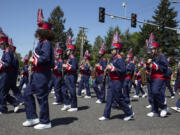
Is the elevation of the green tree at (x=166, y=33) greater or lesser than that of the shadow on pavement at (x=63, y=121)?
greater

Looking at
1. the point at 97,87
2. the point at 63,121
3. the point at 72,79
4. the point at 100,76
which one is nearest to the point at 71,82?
the point at 72,79

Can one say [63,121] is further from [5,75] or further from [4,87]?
[5,75]

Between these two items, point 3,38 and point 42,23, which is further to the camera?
point 3,38

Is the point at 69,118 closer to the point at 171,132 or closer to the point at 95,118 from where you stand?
the point at 95,118

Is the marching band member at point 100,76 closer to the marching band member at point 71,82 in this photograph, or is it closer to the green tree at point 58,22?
the marching band member at point 71,82

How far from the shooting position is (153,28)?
137 ft

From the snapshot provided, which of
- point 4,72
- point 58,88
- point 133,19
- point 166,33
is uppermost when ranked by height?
point 166,33

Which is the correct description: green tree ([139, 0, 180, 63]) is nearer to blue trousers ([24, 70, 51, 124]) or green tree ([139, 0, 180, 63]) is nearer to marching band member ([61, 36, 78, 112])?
marching band member ([61, 36, 78, 112])

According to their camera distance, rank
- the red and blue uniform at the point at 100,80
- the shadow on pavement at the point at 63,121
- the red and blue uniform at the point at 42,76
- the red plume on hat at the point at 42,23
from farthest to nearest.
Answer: the red and blue uniform at the point at 100,80, the shadow on pavement at the point at 63,121, the red plume on hat at the point at 42,23, the red and blue uniform at the point at 42,76

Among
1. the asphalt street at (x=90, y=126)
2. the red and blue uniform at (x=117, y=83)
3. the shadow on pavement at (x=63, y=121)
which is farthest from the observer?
the red and blue uniform at (x=117, y=83)

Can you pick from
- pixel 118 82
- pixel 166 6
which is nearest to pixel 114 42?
pixel 118 82

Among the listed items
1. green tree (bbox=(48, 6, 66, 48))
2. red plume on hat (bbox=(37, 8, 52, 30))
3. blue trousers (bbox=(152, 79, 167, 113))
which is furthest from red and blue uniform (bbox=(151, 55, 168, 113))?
green tree (bbox=(48, 6, 66, 48))

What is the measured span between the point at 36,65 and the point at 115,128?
216 centimetres

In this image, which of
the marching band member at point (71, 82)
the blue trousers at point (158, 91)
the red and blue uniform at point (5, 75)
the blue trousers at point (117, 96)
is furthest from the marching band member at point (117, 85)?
the red and blue uniform at point (5, 75)
